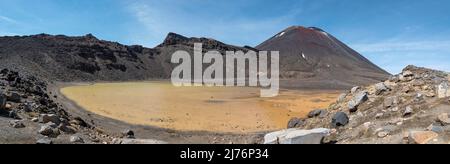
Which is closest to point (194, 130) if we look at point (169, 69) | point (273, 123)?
point (273, 123)

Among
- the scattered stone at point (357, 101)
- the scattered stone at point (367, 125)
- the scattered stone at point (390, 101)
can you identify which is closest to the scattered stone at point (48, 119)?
the scattered stone at point (357, 101)

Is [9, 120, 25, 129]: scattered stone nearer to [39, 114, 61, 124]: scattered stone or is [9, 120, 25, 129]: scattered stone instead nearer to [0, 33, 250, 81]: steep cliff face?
[39, 114, 61, 124]: scattered stone

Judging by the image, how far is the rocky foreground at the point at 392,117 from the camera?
972 cm

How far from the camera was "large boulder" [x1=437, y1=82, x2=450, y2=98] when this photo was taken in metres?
11.5

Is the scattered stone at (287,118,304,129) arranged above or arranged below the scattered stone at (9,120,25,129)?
below

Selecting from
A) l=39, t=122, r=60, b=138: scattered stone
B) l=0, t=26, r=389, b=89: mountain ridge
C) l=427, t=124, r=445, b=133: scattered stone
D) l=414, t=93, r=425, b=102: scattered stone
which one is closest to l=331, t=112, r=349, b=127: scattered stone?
l=414, t=93, r=425, b=102: scattered stone

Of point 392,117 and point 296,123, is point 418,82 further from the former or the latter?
point 296,123

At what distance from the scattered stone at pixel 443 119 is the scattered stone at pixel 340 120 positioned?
3089 millimetres

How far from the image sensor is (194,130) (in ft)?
92.0

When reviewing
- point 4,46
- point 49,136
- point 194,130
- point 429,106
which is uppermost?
point 4,46

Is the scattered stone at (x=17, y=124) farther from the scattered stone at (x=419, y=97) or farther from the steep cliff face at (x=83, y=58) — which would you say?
the steep cliff face at (x=83, y=58)

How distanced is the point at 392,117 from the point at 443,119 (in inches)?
78.2
